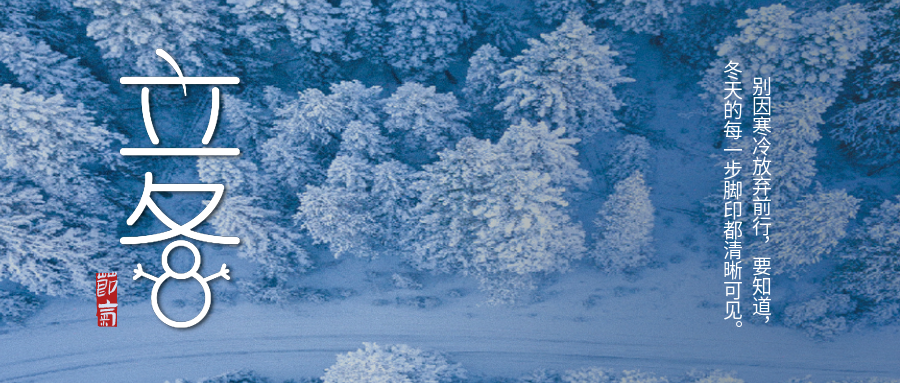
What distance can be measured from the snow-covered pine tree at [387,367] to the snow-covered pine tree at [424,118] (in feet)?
35.3

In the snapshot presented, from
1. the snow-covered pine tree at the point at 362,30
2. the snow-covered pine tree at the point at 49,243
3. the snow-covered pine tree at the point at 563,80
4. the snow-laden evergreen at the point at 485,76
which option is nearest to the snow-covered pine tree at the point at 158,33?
the snow-covered pine tree at the point at 362,30

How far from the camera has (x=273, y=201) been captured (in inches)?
1081

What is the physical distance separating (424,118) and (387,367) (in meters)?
12.6

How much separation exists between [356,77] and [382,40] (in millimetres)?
5365

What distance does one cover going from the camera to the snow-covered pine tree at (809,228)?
23.1 meters

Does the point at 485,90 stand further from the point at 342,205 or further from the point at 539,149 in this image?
the point at 342,205

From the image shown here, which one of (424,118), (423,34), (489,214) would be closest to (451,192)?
(489,214)

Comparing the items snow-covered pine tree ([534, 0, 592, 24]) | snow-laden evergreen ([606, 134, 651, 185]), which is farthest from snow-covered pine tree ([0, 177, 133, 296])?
snow-laden evergreen ([606, 134, 651, 185])

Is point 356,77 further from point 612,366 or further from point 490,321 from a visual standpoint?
point 612,366

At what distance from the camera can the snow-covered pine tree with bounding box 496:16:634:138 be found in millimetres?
24484

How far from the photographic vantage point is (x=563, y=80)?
25.3 m

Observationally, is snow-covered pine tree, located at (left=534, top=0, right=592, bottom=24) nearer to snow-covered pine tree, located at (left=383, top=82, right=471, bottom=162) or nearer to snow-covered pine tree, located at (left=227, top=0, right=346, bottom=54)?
snow-covered pine tree, located at (left=383, top=82, right=471, bottom=162)

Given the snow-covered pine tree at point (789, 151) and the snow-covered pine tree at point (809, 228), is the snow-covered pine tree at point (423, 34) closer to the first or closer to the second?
the snow-covered pine tree at point (789, 151)

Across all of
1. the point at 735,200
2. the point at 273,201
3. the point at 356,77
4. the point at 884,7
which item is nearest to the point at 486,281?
the point at 273,201
